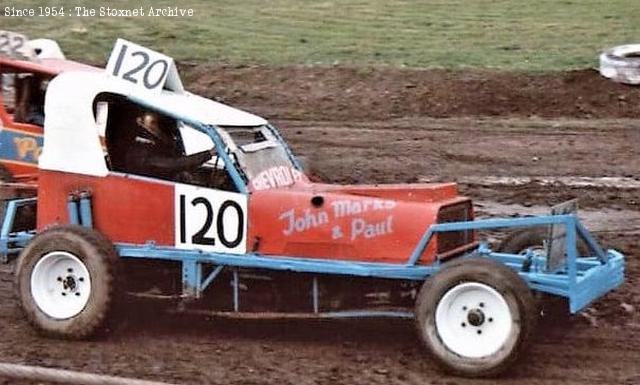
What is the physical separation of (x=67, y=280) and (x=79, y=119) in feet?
3.32

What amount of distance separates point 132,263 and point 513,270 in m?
2.43

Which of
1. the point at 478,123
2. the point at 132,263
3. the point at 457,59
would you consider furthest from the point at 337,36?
the point at 132,263

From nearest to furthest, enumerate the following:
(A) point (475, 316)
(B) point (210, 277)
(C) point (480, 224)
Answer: (A) point (475, 316) → (C) point (480, 224) → (B) point (210, 277)

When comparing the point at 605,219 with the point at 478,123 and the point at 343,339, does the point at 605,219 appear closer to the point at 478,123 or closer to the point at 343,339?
the point at 343,339

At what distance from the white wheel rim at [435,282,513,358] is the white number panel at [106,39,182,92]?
8.60ft

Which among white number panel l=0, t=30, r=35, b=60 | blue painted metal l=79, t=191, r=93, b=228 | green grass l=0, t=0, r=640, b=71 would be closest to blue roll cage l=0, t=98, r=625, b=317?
blue painted metal l=79, t=191, r=93, b=228

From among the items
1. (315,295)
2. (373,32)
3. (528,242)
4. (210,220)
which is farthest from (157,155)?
(373,32)

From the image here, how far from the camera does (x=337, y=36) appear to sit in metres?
26.1

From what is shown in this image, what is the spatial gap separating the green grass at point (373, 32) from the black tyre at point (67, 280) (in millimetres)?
14240

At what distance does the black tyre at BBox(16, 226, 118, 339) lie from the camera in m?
8.33

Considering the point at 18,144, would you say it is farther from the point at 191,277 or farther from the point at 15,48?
the point at 191,277

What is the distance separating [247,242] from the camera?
27.2 feet

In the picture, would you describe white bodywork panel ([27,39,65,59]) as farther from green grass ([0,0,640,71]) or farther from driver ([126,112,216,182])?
green grass ([0,0,640,71])

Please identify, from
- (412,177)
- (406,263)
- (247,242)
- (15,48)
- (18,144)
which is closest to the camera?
(406,263)
